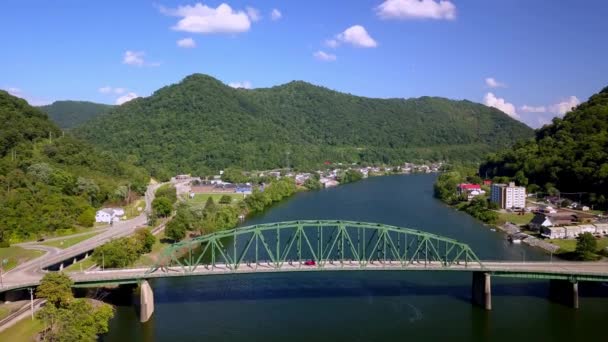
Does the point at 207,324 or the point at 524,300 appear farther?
the point at 524,300

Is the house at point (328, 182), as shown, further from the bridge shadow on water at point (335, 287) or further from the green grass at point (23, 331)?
the green grass at point (23, 331)

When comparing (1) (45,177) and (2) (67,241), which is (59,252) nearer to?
(2) (67,241)

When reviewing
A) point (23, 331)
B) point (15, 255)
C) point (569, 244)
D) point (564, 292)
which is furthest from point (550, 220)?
point (15, 255)

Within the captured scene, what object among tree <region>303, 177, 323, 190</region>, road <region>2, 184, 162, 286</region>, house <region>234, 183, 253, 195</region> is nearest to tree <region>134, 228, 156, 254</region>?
road <region>2, 184, 162, 286</region>

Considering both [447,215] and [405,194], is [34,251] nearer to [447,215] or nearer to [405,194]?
[447,215]

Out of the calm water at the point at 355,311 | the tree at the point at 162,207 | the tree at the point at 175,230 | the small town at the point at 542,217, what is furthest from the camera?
the tree at the point at 162,207

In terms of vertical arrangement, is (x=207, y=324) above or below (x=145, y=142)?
below

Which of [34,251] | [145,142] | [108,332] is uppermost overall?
[145,142]

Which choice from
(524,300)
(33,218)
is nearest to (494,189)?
(524,300)

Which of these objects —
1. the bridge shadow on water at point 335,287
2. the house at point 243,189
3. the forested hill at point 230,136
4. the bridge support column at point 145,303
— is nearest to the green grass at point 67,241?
the bridge shadow on water at point 335,287
